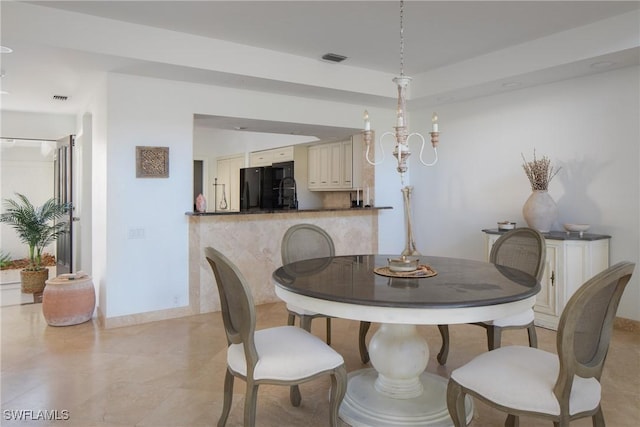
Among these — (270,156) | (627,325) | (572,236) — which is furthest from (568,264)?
(270,156)

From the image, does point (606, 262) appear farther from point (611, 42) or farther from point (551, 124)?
point (611, 42)

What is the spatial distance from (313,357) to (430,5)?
2.69 meters

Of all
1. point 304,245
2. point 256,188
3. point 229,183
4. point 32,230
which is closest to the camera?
point 304,245

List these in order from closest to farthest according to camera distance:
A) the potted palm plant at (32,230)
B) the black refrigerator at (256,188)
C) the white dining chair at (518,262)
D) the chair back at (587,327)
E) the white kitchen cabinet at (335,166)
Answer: the chair back at (587,327) → the white dining chair at (518,262) → the potted palm plant at (32,230) → the white kitchen cabinet at (335,166) → the black refrigerator at (256,188)

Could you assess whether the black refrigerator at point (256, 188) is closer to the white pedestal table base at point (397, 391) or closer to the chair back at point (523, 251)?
the chair back at point (523, 251)

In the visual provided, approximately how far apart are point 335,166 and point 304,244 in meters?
3.55

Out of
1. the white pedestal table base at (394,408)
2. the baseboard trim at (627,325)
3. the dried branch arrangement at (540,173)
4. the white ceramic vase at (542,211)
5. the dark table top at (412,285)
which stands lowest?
the white pedestal table base at (394,408)

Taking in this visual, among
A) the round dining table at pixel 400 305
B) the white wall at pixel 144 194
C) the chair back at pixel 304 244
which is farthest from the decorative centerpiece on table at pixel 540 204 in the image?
the white wall at pixel 144 194

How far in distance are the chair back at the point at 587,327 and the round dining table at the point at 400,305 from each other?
275 millimetres

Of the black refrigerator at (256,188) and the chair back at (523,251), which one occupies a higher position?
the black refrigerator at (256,188)

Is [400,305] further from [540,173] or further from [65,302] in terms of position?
[65,302]

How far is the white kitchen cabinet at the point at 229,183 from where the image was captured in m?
8.75

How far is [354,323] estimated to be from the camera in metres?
4.04

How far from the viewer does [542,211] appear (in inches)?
157
